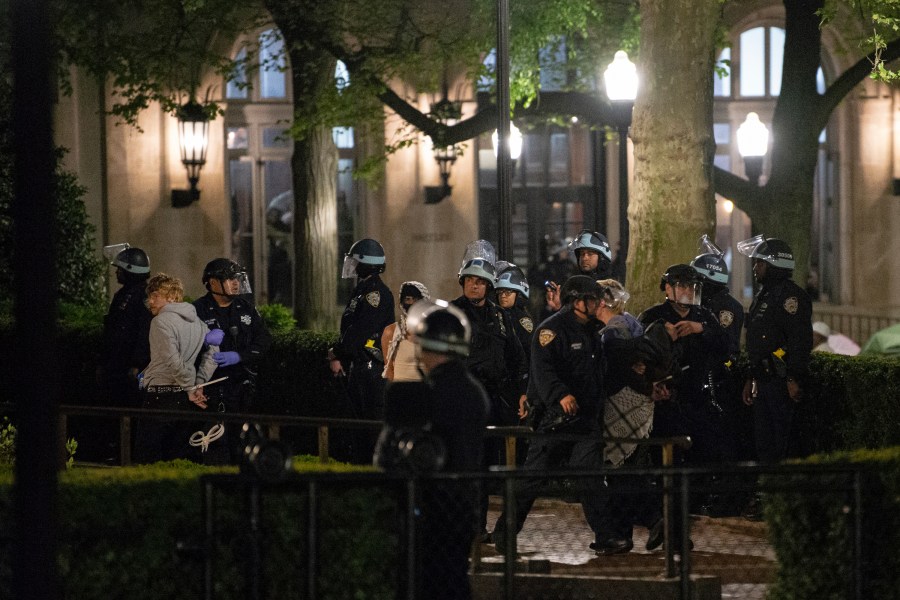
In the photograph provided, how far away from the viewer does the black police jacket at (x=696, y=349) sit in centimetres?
1129

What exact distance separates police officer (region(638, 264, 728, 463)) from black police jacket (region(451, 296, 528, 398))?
3.13ft

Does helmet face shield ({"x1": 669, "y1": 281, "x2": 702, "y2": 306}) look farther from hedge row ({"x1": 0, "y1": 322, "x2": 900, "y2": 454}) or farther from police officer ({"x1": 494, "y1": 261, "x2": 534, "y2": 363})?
hedge row ({"x1": 0, "y1": 322, "x2": 900, "y2": 454})

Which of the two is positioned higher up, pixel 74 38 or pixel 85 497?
pixel 74 38

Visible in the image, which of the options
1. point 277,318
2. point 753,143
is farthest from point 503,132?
point 753,143

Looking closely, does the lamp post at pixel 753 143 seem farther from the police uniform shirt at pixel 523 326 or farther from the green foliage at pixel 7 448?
the green foliage at pixel 7 448

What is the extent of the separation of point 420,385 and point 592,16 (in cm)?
1419

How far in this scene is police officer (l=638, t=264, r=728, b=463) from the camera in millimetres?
11180

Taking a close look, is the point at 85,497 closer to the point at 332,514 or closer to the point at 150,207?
the point at 332,514

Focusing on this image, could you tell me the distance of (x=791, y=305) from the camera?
1170cm

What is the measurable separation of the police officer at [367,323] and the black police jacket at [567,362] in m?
2.69

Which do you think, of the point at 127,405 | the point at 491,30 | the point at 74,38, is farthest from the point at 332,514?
the point at 74,38

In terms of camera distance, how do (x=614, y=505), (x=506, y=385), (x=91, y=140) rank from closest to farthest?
(x=614, y=505) → (x=506, y=385) → (x=91, y=140)

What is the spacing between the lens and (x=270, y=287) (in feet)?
84.9

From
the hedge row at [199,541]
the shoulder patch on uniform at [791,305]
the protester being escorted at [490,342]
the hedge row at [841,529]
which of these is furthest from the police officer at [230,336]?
the hedge row at [841,529]
